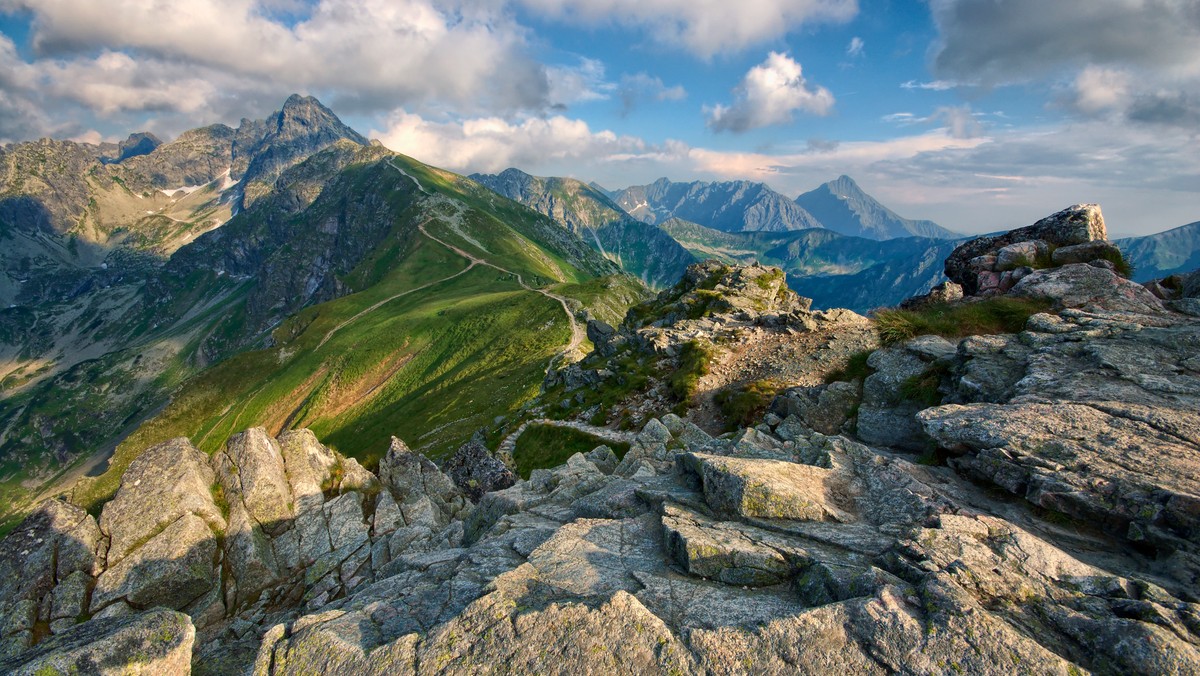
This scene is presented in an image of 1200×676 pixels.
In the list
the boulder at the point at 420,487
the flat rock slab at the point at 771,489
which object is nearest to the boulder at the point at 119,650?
the boulder at the point at 420,487

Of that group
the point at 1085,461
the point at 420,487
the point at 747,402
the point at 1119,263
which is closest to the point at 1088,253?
the point at 1119,263

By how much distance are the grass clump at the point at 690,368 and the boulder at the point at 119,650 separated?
3841 centimetres

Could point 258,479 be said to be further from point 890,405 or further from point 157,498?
point 890,405

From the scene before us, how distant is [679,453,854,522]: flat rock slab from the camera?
1628 cm

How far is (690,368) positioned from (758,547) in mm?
37313

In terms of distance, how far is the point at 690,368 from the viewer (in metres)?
51.1

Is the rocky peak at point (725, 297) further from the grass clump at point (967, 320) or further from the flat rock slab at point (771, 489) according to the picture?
the flat rock slab at point (771, 489)

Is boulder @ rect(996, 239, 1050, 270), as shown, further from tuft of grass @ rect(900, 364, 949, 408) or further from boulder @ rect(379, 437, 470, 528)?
boulder @ rect(379, 437, 470, 528)

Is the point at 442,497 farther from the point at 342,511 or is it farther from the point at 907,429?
the point at 907,429

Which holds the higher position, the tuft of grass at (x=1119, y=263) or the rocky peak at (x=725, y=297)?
the tuft of grass at (x=1119, y=263)

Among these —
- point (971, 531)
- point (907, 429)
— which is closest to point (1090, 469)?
point (971, 531)

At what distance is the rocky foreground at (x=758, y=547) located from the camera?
1066 cm

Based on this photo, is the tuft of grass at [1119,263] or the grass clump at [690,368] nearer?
the tuft of grass at [1119,263]

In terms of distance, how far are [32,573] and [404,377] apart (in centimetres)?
12373
